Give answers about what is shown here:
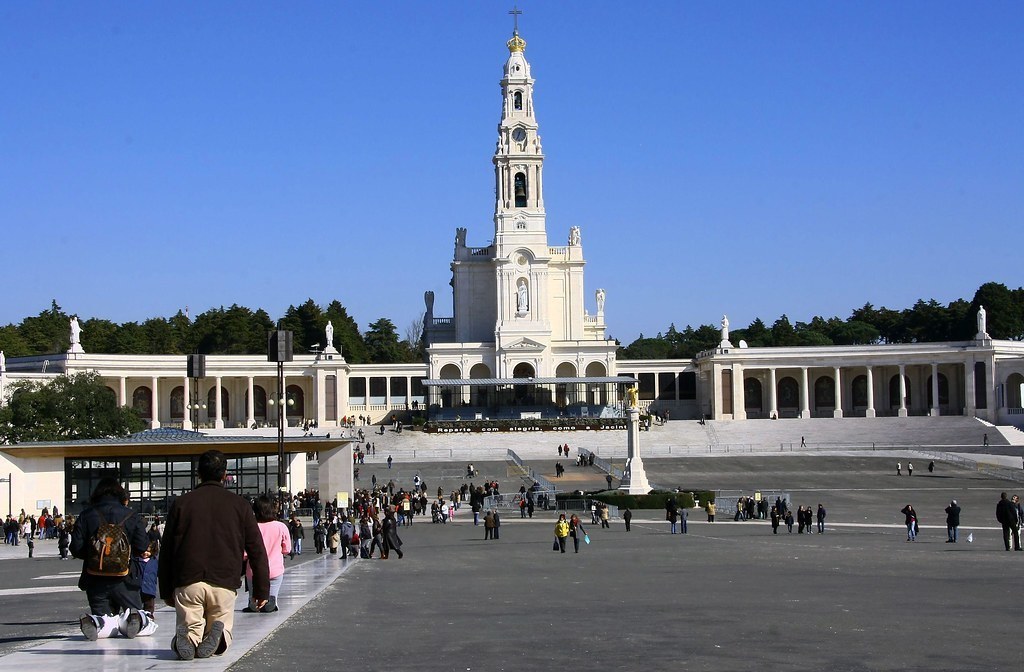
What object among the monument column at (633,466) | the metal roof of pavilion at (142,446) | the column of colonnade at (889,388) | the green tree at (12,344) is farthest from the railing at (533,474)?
the green tree at (12,344)

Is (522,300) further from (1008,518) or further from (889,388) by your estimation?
(1008,518)

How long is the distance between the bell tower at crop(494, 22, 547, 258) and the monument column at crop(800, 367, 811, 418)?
856 inches

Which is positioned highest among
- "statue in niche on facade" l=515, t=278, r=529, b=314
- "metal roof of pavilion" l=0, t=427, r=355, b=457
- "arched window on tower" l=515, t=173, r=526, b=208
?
"arched window on tower" l=515, t=173, r=526, b=208

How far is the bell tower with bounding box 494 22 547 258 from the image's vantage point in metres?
102

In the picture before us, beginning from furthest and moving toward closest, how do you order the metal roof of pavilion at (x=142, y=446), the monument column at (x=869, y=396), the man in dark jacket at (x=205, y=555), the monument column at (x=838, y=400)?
the monument column at (x=838, y=400)
the monument column at (x=869, y=396)
the metal roof of pavilion at (x=142, y=446)
the man in dark jacket at (x=205, y=555)

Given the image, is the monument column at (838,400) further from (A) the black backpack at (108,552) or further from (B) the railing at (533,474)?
(A) the black backpack at (108,552)

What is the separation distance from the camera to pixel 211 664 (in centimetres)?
992

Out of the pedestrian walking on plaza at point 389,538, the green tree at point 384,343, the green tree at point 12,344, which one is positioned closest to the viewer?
the pedestrian walking on plaza at point 389,538

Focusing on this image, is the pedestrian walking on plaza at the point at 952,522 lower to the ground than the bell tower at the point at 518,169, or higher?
lower

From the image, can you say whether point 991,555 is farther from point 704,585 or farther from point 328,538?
point 328,538

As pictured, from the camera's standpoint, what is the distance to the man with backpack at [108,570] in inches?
465

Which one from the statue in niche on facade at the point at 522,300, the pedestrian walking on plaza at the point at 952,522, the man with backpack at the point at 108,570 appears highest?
the statue in niche on facade at the point at 522,300

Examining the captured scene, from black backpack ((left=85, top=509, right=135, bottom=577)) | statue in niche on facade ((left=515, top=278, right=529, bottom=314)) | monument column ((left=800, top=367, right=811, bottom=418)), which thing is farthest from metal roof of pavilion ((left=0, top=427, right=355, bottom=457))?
monument column ((left=800, top=367, right=811, bottom=418))

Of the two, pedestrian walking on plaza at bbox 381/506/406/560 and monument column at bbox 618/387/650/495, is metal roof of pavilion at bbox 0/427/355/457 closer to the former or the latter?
monument column at bbox 618/387/650/495
